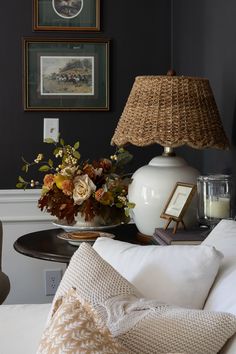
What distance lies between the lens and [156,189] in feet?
Result: 7.76

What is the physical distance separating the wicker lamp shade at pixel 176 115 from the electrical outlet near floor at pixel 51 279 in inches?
49.7

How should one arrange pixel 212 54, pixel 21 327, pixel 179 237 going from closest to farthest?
1. pixel 21 327
2. pixel 179 237
3. pixel 212 54

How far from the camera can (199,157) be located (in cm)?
294

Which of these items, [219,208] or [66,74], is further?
[66,74]

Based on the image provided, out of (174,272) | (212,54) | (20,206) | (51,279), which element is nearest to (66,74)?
(20,206)

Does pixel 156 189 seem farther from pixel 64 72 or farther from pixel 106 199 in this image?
pixel 64 72

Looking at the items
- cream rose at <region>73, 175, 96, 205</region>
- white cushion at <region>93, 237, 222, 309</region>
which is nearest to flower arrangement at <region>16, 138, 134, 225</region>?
cream rose at <region>73, 175, 96, 205</region>

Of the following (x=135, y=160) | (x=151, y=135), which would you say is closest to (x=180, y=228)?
(x=151, y=135)

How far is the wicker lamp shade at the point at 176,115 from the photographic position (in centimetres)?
225

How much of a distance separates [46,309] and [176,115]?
878 millimetres

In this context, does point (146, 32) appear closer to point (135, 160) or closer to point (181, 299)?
point (135, 160)

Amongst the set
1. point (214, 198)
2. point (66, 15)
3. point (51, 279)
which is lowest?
point (51, 279)

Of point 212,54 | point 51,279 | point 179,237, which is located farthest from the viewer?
point 51,279

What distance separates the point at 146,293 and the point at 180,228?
850 millimetres
